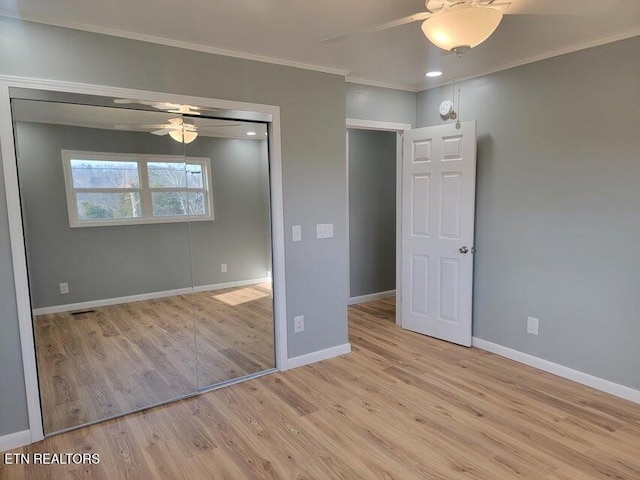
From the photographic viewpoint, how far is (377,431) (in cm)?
250

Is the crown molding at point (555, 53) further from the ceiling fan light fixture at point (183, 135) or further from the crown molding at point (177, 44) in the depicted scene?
the ceiling fan light fixture at point (183, 135)

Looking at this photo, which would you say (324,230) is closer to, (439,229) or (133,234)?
(439,229)

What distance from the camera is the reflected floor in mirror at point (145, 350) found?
2.59 m

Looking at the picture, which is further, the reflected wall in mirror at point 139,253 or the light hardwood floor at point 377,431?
the reflected wall in mirror at point 139,253

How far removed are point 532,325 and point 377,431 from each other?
5.53 feet

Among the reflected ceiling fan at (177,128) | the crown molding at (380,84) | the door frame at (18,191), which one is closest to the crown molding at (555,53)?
the crown molding at (380,84)

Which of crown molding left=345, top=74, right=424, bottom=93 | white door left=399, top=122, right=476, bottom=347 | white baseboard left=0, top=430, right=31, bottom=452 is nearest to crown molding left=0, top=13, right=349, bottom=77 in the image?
crown molding left=345, top=74, right=424, bottom=93

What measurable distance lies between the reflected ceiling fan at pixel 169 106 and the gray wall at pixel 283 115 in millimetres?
89

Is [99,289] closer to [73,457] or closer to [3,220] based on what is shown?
[3,220]

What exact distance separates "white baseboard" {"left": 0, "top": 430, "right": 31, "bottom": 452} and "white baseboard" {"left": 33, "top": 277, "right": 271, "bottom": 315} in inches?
27.7

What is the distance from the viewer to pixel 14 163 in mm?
2268

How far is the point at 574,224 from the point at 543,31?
137cm

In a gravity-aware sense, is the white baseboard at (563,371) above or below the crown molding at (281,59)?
below

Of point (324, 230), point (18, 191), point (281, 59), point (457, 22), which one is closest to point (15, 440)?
point (18, 191)
